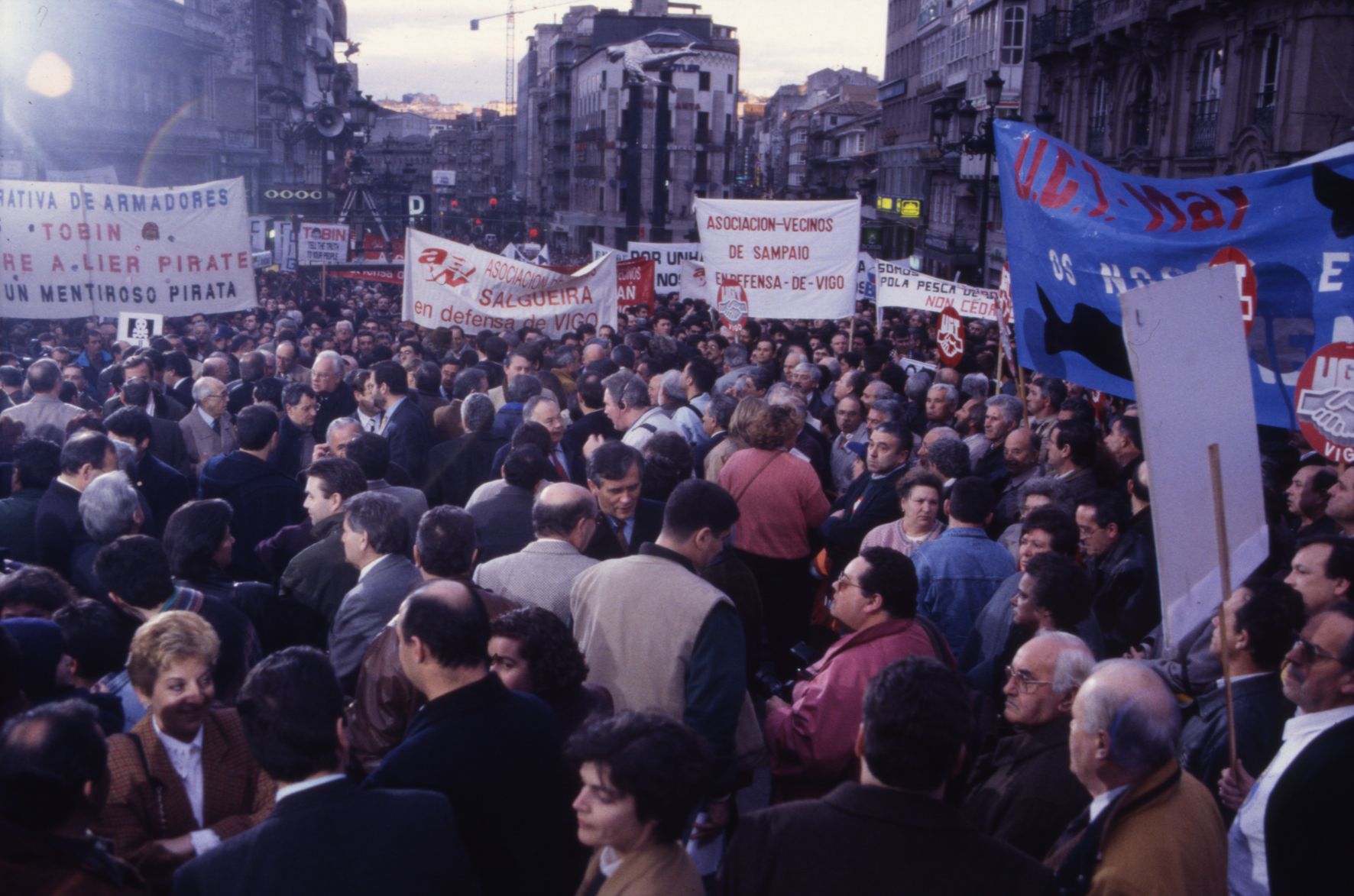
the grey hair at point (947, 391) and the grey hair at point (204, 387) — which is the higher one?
the grey hair at point (947, 391)

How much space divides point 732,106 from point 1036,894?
89804mm

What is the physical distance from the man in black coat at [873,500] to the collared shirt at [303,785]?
13.1 feet

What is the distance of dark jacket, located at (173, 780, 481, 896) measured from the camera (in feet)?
8.75

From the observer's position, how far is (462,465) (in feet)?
25.2

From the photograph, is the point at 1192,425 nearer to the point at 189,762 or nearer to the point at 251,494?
the point at 189,762

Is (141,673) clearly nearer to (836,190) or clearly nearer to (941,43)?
(941,43)

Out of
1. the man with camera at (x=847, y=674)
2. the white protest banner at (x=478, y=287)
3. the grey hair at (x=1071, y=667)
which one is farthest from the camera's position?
the white protest banner at (x=478, y=287)

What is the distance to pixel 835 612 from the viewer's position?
416cm

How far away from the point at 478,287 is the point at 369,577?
833cm

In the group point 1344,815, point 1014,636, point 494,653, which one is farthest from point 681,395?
point 1344,815

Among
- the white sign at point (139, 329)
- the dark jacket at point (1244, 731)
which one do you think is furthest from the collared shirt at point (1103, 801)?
the white sign at point (139, 329)

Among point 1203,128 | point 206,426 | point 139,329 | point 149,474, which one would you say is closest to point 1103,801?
point 149,474

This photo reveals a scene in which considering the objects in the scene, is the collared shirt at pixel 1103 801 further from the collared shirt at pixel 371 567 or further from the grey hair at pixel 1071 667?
the collared shirt at pixel 371 567

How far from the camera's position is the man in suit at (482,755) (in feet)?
10.3
